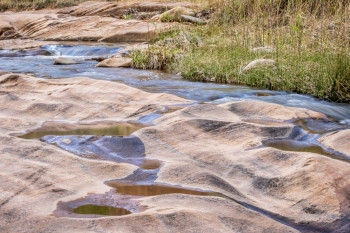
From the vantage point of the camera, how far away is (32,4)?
2039cm

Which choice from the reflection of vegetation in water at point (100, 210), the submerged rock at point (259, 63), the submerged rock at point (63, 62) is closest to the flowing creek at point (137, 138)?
the reflection of vegetation in water at point (100, 210)

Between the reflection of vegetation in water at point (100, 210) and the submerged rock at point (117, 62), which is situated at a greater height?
the reflection of vegetation in water at point (100, 210)

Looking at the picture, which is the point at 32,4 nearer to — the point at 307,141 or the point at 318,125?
the point at 318,125

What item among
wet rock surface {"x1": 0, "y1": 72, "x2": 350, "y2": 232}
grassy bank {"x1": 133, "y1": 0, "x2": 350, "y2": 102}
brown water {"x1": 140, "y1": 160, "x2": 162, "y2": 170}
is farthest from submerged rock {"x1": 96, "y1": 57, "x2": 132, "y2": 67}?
brown water {"x1": 140, "y1": 160, "x2": 162, "y2": 170}

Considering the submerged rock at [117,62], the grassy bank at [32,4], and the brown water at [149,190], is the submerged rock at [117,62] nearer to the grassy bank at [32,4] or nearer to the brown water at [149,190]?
the brown water at [149,190]

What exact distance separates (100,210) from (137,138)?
1.29m

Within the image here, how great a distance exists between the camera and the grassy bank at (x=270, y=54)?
605cm

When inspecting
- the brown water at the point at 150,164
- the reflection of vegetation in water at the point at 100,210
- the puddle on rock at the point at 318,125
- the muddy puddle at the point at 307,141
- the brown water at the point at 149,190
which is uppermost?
the reflection of vegetation in water at the point at 100,210

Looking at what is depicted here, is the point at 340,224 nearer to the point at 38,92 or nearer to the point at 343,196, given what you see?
the point at 343,196

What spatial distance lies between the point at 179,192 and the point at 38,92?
9.98 feet

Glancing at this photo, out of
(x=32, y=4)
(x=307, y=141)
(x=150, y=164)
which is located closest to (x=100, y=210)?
(x=150, y=164)

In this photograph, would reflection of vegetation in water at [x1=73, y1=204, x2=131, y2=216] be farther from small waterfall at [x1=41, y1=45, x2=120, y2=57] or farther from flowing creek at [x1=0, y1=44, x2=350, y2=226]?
small waterfall at [x1=41, y1=45, x2=120, y2=57]

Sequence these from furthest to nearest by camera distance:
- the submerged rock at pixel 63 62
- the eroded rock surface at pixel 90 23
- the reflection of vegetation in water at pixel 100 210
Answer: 1. the eroded rock surface at pixel 90 23
2. the submerged rock at pixel 63 62
3. the reflection of vegetation in water at pixel 100 210

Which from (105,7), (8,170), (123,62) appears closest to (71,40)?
(105,7)
